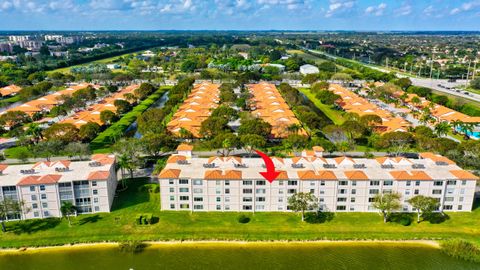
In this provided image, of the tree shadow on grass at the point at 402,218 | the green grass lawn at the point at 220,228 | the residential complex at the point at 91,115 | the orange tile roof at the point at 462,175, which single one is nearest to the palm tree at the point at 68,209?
the green grass lawn at the point at 220,228

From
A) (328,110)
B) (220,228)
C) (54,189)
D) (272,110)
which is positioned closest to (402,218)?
(220,228)

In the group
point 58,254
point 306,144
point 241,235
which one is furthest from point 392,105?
point 58,254

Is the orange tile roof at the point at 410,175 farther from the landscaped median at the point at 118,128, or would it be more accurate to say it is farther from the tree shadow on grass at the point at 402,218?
the landscaped median at the point at 118,128

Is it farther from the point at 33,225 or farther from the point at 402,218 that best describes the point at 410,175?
the point at 33,225

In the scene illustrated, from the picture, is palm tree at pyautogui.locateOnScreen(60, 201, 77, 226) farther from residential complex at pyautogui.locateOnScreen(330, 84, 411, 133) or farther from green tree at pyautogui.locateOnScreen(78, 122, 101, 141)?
residential complex at pyautogui.locateOnScreen(330, 84, 411, 133)

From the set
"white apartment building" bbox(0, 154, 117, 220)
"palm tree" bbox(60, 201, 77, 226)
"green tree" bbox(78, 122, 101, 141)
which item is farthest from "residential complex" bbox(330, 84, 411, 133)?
"palm tree" bbox(60, 201, 77, 226)
